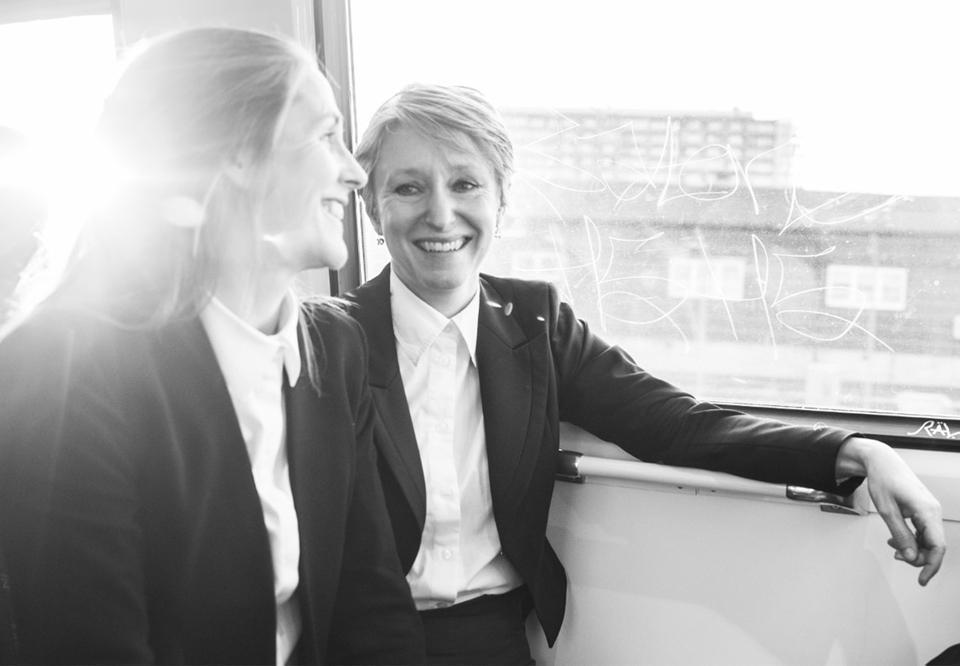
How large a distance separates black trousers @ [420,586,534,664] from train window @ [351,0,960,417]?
0.68 m

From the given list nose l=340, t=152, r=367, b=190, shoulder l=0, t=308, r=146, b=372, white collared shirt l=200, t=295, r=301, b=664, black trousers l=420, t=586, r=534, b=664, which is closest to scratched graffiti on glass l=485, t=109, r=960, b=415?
black trousers l=420, t=586, r=534, b=664

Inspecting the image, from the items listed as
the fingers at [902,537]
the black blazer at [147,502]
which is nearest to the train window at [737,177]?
the fingers at [902,537]

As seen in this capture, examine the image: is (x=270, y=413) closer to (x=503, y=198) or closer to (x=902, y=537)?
(x=503, y=198)

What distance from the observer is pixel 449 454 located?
161cm

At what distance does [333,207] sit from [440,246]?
371 millimetres

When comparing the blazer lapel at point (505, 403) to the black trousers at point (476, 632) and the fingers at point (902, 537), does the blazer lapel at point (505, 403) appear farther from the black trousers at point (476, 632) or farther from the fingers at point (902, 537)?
the fingers at point (902, 537)

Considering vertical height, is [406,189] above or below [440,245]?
above

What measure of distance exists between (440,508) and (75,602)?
71 cm

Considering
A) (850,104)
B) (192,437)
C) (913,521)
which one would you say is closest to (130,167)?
(192,437)

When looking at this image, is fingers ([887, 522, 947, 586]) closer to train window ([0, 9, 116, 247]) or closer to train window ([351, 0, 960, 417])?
train window ([351, 0, 960, 417])

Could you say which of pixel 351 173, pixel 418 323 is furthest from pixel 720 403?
pixel 351 173

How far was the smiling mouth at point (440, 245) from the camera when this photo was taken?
162 cm

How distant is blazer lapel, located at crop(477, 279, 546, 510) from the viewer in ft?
5.33

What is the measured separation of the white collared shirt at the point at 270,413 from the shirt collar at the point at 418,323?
40cm
